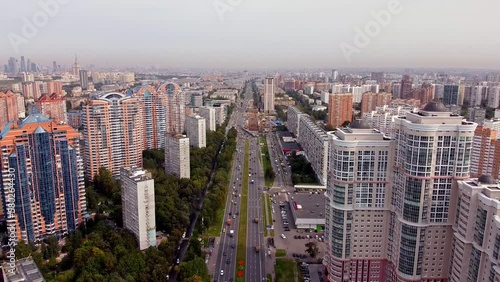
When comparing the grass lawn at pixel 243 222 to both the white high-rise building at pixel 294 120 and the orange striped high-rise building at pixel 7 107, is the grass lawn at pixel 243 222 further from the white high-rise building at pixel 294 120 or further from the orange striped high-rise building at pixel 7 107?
the orange striped high-rise building at pixel 7 107

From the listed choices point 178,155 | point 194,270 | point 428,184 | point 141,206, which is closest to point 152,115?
point 178,155

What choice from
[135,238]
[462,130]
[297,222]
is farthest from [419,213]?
[135,238]

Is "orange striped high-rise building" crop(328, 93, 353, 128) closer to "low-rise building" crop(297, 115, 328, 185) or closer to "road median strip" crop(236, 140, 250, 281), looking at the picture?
"low-rise building" crop(297, 115, 328, 185)

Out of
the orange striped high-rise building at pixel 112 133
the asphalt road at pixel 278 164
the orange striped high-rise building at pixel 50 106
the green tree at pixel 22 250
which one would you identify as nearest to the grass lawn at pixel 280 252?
the asphalt road at pixel 278 164

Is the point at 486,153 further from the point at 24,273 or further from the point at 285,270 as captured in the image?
the point at 24,273

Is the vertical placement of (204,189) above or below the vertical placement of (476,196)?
below

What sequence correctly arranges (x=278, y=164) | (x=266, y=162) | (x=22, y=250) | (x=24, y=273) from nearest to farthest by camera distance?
(x=24, y=273)
(x=22, y=250)
(x=278, y=164)
(x=266, y=162)

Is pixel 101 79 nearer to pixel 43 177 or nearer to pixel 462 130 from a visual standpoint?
pixel 43 177
